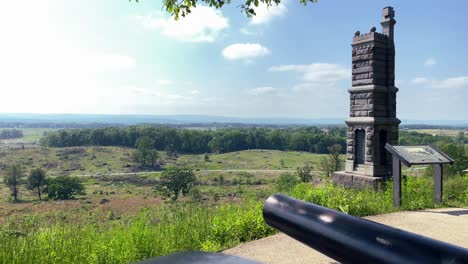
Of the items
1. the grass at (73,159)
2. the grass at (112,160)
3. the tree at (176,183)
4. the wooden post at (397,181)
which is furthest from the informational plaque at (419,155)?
the grass at (73,159)

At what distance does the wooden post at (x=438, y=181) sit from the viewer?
1028cm

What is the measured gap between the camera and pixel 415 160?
32.6ft

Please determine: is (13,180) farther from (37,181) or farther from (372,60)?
(372,60)

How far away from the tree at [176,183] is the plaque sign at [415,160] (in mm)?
68531

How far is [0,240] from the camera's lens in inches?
234

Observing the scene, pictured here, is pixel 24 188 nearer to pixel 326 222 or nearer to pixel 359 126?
pixel 359 126

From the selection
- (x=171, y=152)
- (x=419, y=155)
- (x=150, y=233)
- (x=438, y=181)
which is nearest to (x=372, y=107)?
(x=419, y=155)

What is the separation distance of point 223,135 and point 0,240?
493 ft

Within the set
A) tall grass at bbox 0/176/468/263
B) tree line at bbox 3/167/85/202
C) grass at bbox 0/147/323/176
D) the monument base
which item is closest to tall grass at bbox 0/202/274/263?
tall grass at bbox 0/176/468/263

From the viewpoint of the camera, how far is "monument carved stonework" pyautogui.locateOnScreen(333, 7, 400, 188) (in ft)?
42.5

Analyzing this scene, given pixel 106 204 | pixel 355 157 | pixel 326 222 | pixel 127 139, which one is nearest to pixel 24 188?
pixel 106 204

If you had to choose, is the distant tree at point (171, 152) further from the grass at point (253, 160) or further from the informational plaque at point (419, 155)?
the informational plaque at point (419, 155)

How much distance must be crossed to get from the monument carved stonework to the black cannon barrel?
11.6 m

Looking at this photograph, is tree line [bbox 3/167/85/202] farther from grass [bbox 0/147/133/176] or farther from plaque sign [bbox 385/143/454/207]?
plaque sign [bbox 385/143/454/207]
